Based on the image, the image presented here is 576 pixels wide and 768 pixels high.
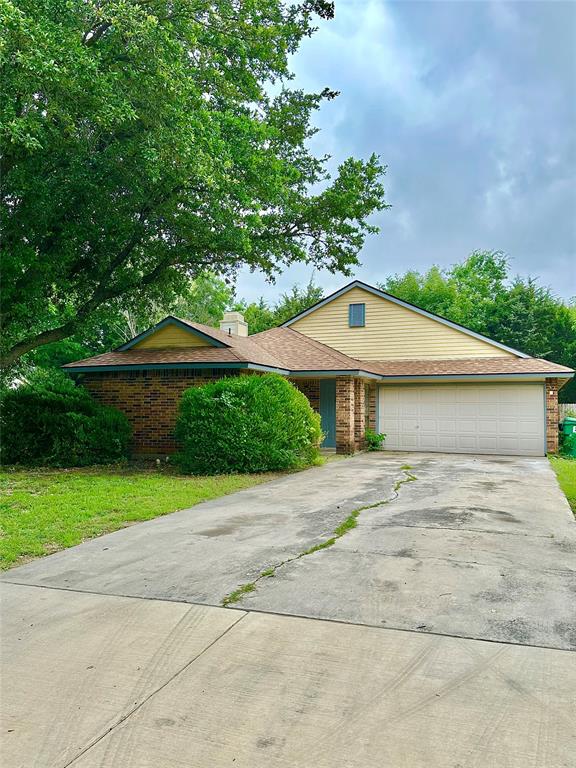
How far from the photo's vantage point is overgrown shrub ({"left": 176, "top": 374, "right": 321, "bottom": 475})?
11008mm

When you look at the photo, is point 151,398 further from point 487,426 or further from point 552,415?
point 552,415

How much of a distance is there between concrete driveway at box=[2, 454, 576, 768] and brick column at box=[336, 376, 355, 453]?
964cm

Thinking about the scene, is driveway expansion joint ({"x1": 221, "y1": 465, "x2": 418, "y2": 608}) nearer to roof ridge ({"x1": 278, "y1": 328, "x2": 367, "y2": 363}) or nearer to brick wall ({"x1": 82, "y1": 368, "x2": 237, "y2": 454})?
brick wall ({"x1": 82, "y1": 368, "x2": 237, "y2": 454})

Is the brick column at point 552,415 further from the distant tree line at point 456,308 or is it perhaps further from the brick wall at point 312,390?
the distant tree line at point 456,308

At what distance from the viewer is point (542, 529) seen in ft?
20.9

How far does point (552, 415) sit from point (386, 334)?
594cm

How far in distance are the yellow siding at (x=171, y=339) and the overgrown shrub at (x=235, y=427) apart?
3.64 meters

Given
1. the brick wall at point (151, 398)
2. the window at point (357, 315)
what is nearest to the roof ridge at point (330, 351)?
the window at point (357, 315)

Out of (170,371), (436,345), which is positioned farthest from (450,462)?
(170,371)

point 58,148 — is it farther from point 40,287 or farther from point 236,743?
point 236,743

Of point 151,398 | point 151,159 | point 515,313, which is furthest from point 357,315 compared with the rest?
point 515,313

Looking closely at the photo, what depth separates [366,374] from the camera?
52.2ft

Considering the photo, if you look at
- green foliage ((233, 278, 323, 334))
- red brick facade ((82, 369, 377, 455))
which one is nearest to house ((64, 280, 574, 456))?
red brick facade ((82, 369, 377, 455))

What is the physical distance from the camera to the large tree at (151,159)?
8.43 metres
